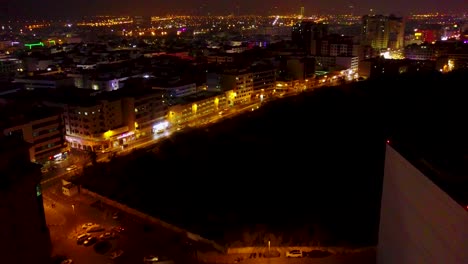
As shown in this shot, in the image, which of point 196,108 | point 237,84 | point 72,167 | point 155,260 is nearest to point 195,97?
point 196,108

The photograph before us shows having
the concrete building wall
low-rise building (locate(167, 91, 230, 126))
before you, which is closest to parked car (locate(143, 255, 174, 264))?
the concrete building wall

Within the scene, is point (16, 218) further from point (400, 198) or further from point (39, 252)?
point (400, 198)

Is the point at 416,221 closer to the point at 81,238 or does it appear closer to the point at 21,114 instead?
the point at 81,238

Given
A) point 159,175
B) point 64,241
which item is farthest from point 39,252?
point 159,175

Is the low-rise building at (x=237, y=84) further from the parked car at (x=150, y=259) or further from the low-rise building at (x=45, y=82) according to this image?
the parked car at (x=150, y=259)

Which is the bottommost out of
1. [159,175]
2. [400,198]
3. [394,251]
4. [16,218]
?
[159,175]

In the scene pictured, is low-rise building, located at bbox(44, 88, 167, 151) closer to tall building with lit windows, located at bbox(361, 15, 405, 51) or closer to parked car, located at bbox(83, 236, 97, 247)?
parked car, located at bbox(83, 236, 97, 247)
